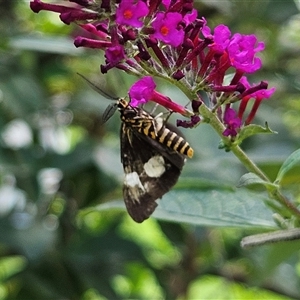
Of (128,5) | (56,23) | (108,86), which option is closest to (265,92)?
(128,5)

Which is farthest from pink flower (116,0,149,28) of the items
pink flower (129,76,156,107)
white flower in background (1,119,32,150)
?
white flower in background (1,119,32,150)

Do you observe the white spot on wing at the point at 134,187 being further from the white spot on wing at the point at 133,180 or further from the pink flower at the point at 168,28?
the pink flower at the point at 168,28

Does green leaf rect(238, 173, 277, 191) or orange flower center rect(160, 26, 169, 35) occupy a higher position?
orange flower center rect(160, 26, 169, 35)

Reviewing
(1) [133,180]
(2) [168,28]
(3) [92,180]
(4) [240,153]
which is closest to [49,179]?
(3) [92,180]

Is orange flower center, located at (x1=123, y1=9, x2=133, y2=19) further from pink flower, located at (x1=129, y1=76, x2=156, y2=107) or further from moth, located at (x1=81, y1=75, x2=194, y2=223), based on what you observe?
moth, located at (x1=81, y1=75, x2=194, y2=223)

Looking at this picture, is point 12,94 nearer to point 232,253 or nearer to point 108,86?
point 108,86
